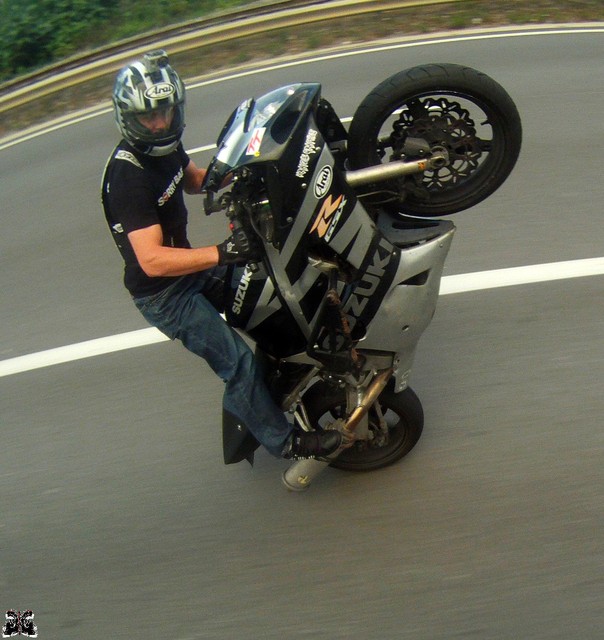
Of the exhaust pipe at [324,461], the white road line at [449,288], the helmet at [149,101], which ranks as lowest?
the white road line at [449,288]

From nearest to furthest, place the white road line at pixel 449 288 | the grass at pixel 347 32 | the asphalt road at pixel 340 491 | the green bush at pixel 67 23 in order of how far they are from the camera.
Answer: the asphalt road at pixel 340 491, the white road line at pixel 449 288, the grass at pixel 347 32, the green bush at pixel 67 23

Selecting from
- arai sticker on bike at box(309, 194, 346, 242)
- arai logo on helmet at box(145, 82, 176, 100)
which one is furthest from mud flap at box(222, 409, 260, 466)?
arai logo on helmet at box(145, 82, 176, 100)

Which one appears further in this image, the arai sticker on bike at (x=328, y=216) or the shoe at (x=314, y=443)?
the shoe at (x=314, y=443)

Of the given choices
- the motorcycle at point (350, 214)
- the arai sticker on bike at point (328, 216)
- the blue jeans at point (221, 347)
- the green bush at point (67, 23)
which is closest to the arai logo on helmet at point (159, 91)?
the motorcycle at point (350, 214)

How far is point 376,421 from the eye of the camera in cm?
384

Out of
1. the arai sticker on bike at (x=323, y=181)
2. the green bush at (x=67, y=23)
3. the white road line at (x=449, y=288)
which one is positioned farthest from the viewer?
the green bush at (x=67, y=23)

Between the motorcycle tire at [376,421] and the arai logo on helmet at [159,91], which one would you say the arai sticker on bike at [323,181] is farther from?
the motorcycle tire at [376,421]

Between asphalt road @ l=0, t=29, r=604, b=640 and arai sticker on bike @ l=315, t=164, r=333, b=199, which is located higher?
arai sticker on bike @ l=315, t=164, r=333, b=199

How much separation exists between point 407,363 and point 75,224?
441 centimetres

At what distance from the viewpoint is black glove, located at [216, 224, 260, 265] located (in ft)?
9.78

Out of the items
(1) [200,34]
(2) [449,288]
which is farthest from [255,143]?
(1) [200,34]

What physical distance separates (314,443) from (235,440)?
38 centimetres

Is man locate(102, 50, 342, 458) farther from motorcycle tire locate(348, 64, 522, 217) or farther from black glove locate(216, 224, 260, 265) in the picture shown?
motorcycle tire locate(348, 64, 522, 217)

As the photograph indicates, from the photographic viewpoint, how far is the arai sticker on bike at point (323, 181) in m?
2.91
